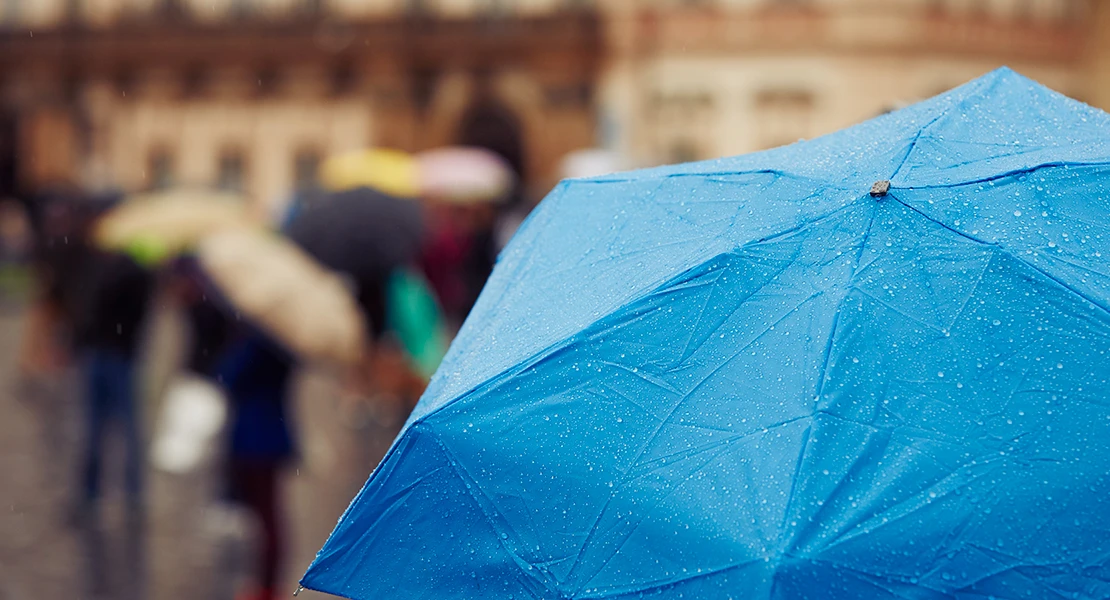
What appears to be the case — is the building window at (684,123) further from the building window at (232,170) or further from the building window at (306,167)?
the building window at (232,170)

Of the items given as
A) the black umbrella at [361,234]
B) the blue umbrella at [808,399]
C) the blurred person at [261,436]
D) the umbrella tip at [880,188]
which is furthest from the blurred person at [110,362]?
the umbrella tip at [880,188]

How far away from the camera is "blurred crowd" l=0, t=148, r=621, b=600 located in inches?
247

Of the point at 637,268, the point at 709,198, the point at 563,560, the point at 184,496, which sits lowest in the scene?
the point at 184,496

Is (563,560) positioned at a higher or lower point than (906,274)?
lower

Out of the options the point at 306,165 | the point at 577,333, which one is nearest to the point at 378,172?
the point at 577,333

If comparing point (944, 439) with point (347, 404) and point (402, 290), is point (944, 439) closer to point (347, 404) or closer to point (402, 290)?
point (402, 290)

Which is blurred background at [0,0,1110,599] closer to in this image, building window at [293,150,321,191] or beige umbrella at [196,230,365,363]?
building window at [293,150,321,191]

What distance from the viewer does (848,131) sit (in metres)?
2.72

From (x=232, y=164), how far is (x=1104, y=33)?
20.3 metres

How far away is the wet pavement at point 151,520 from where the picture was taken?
7.02m

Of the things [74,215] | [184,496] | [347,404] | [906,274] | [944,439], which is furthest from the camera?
[347,404]

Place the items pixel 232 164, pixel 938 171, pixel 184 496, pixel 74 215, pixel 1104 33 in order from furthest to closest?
pixel 232 164 < pixel 1104 33 < pixel 74 215 < pixel 184 496 < pixel 938 171

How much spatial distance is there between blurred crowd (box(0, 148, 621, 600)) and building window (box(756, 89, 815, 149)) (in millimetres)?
15921

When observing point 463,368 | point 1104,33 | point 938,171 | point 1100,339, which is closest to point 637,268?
point 463,368
